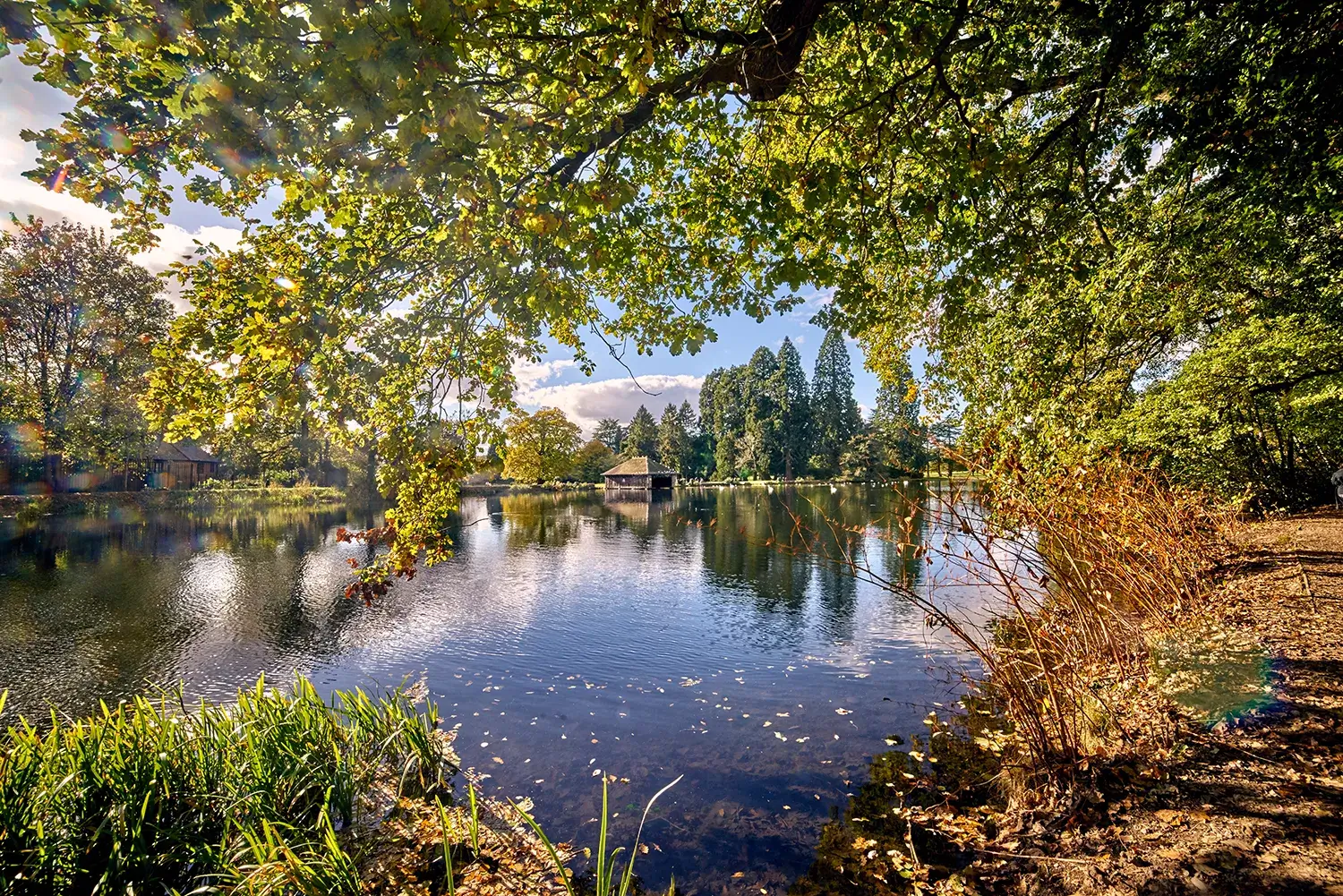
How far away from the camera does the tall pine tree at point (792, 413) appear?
236 feet

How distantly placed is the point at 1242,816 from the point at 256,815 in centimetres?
634

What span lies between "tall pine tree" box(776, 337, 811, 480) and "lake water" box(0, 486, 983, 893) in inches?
2054

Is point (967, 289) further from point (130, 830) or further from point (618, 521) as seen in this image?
point (618, 521)

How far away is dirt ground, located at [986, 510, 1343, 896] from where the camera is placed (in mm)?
2678

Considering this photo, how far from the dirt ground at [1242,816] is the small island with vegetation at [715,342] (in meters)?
0.03

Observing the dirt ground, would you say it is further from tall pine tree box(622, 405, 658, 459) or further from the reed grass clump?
tall pine tree box(622, 405, 658, 459)

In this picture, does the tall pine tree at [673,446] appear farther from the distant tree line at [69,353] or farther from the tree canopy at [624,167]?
the tree canopy at [624,167]

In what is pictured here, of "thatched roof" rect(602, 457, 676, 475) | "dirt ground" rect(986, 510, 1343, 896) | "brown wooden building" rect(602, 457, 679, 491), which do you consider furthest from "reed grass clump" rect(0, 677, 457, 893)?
"brown wooden building" rect(602, 457, 679, 491)

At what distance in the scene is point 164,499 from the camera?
119ft

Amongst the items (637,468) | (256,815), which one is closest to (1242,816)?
(256,815)

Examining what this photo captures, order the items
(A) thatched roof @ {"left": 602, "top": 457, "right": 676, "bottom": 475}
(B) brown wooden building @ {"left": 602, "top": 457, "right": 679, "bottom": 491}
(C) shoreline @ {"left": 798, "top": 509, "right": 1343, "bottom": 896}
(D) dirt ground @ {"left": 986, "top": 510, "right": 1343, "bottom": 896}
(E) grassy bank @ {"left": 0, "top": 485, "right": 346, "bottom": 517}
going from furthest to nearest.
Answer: (B) brown wooden building @ {"left": 602, "top": 457, "right": 679, "bottom": 491}, (A) thatched roof @ {"left": 602, "top": 457, "right": 676, "bottom": 475}, (E) grassy bank @ {"left": 0, "top": 485, "right": 346, "bottom": 517}, (C) shoreline @ {"left": 798, "top": 509, "right": 1343, "bottom": 896}, (D) dirt ground @ {"left": 986, "top": 510, "right": 1343, "bottom": 896}

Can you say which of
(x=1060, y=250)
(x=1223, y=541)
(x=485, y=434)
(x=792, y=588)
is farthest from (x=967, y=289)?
(x=792, y=588)

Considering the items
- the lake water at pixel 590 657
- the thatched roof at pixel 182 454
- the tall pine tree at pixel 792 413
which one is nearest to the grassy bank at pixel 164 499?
the thatched roof at pixel 182 454

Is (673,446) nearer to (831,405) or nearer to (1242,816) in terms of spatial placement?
(831,405)
